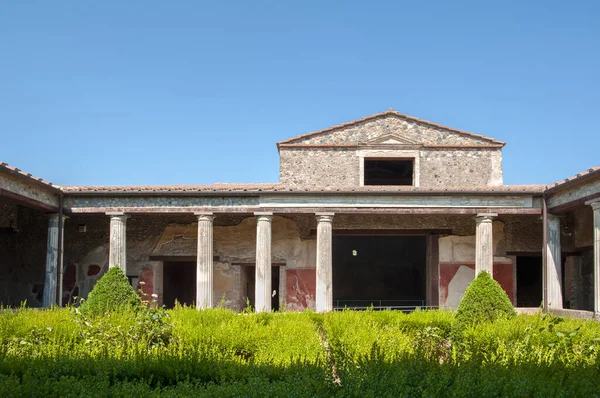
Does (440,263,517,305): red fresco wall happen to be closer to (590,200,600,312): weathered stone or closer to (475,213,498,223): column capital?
(475,213,498,223): column capital

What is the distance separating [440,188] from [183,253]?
22.2ft

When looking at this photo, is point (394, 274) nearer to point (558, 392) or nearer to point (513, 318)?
point (513, 318)

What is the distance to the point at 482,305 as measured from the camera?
9312 millimetres

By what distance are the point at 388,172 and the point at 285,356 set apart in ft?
42.2

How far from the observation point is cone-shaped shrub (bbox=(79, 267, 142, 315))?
9496mm

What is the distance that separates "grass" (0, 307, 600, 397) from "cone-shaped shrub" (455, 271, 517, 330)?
1.31 feet

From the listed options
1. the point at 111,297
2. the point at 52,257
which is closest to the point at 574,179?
the point at 111,297

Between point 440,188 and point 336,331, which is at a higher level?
point 440,188

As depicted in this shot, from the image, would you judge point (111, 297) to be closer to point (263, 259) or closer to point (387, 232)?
point (263, 259)

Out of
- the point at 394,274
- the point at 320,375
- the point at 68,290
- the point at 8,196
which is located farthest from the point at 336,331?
the point at 394,274

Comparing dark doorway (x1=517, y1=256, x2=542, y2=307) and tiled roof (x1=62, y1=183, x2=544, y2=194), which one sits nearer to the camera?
tiled roof (x1=62, y1=183, x2=544, y2=194)

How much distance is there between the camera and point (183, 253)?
1590 centimetres

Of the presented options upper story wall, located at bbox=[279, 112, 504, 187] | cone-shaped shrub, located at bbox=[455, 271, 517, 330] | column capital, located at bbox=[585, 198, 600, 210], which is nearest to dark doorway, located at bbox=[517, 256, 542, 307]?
upper story wall, located at bbox=[279, 112, 504, 187]

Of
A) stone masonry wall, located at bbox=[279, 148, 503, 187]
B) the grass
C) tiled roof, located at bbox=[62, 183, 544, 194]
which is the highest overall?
stone masonry wall, located at bbox=[279, 148, 503, 187]
